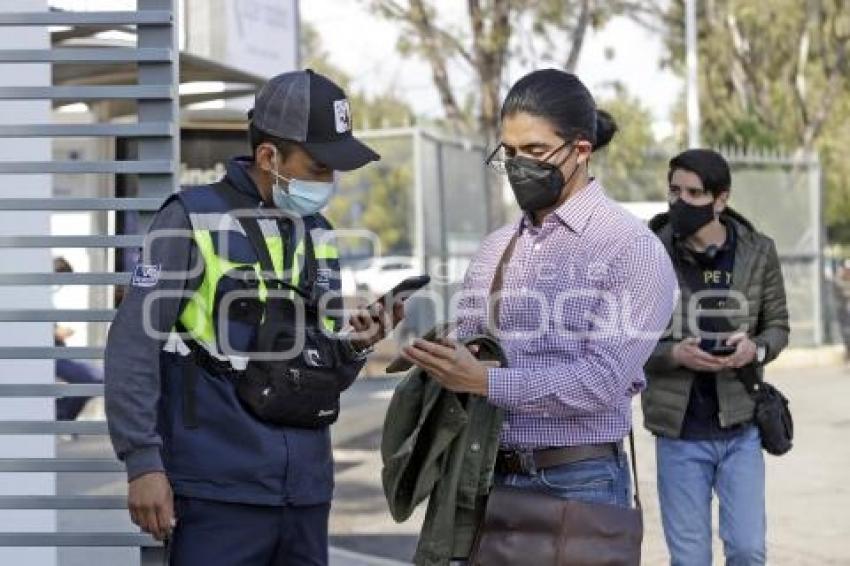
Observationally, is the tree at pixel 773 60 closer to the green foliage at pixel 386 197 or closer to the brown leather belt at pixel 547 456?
the green foliage at pixel 386 197

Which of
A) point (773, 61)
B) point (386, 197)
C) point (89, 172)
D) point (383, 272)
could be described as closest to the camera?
A: point (89, 172)

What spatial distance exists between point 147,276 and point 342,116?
2.25 feet

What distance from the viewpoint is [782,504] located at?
1070 centimetres

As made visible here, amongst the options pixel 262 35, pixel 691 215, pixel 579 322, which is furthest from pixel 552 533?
pixel 262 35

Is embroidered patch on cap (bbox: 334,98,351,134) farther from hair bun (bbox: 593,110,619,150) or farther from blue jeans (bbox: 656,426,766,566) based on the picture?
blue jeans (bbox: 656,426,766,566)

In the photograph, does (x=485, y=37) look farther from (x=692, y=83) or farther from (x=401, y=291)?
(x=401, y=291)

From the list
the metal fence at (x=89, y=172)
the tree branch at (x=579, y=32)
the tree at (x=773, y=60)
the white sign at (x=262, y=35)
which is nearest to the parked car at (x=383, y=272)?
the white sign at (x=262, y=35)

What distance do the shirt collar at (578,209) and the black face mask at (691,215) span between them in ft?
6.26

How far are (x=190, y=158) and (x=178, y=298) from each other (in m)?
10.5

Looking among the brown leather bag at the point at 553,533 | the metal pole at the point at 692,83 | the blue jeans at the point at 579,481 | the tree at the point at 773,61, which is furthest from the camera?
the tree at the point at 773,61

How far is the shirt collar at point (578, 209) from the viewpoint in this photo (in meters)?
4.23

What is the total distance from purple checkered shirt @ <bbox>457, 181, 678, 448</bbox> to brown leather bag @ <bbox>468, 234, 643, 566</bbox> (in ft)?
0.53

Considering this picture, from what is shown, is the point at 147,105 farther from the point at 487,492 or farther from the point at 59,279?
the point at 487,492

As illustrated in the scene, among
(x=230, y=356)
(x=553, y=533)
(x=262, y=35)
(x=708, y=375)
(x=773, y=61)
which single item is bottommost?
(x=553, y=533)
